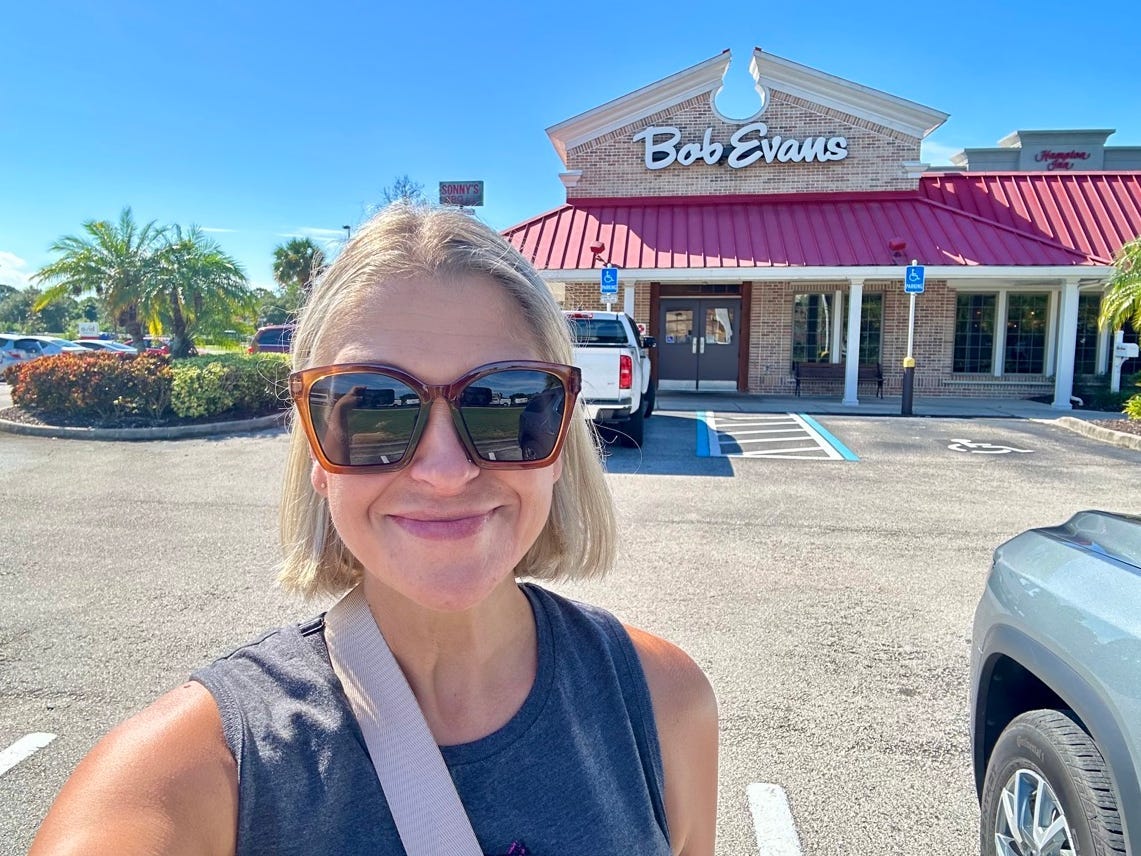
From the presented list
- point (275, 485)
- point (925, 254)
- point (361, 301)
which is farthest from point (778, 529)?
point (925, 254)

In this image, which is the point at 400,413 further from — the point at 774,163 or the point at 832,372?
the point at 774,163

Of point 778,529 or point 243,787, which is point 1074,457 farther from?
point 243,787

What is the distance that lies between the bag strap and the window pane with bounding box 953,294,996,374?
20.4 meters

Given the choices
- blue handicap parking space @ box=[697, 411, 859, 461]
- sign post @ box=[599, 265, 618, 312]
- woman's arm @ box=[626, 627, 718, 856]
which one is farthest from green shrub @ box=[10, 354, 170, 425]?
woman's arm @ box=[626, 627, 718, 856]

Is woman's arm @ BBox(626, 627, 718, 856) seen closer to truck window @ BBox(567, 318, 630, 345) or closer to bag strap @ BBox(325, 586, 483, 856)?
bag strap @ BBox(325, 586, 483, 856)

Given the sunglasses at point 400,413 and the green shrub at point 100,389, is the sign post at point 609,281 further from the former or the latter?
the sunglasses at point 400,413

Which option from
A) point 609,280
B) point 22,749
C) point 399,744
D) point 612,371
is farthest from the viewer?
point 609,280

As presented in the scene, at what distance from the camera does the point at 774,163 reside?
61.0ft

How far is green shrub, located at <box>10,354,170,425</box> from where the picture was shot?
12.3 m

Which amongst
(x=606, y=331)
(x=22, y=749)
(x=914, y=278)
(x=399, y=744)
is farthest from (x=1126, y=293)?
(x=22, y=749)

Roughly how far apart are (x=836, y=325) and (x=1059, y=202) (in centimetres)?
598

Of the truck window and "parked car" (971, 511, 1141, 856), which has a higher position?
the truck window

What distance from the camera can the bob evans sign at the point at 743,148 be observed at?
18.3m

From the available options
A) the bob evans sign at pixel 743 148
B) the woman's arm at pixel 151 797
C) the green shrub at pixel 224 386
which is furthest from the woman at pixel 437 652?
the bob evans sign at pixel 743 148
